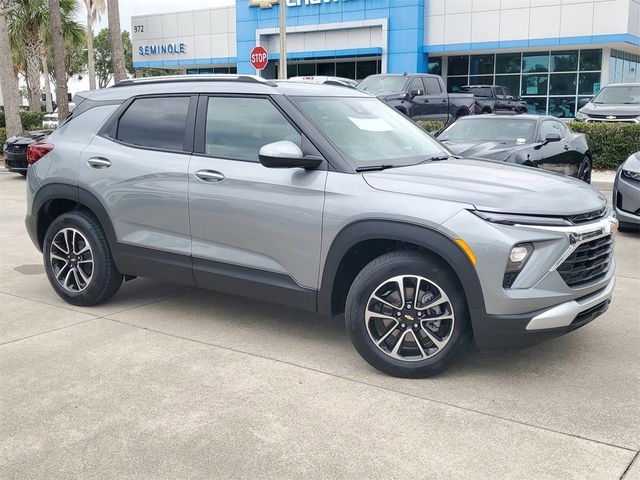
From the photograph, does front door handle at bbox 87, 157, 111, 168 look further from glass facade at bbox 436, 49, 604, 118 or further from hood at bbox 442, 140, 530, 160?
glass facade at bbox 436, 49, 604, 118

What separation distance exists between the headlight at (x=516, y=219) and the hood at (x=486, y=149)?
615 centimetres

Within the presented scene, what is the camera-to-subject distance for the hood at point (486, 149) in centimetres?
1020

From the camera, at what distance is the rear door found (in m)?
5.18

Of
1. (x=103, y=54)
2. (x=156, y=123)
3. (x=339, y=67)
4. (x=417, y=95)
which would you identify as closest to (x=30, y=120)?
(x=417, y=95)

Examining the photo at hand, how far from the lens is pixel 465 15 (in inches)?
1307

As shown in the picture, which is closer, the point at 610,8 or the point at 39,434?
the point at 39,434

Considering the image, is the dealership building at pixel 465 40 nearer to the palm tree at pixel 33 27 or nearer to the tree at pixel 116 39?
the palm tree at pixel 33 27

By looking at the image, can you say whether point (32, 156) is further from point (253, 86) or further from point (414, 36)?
point (414, 36)

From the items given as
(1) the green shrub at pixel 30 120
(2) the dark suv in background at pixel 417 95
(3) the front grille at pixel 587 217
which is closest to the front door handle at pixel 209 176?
(3) the front grille at pixel 587 217

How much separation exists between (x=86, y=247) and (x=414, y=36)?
30643mm

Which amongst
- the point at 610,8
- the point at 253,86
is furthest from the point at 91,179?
the point at 610,8

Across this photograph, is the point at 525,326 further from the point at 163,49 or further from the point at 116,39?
the point at 163,49

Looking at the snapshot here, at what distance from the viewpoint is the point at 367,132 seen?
5.02 metres

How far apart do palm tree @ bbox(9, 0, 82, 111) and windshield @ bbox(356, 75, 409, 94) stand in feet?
59.8
